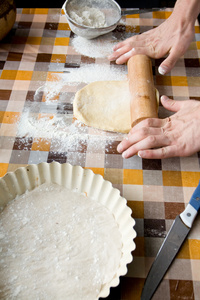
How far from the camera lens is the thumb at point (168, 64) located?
1504 millimetres

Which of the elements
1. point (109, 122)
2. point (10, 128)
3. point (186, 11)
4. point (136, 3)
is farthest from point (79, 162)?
point (136, 3)

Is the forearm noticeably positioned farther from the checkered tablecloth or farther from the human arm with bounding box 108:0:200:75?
the checkered tablecloth

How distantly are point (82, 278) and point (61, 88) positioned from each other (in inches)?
36.2

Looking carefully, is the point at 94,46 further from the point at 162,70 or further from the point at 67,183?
the point at 67,183

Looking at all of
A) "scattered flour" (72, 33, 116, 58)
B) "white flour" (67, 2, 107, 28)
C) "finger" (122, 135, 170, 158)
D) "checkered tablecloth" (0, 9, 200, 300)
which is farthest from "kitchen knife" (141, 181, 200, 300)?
"white flour" (67, 2, 107, 28)

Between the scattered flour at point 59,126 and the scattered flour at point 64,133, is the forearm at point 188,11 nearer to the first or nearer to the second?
the scattered flour at point 59,126

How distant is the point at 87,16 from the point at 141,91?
609 mm

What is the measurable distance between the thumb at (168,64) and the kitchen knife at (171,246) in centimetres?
68

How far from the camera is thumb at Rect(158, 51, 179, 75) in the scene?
1504 mm

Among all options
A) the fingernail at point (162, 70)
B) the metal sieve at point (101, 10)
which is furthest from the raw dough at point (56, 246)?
the metal sieve at point (101, 10)

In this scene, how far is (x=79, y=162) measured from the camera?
127cm

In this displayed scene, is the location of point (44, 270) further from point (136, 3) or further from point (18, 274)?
point (136, 3)

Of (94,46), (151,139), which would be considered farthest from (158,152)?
(94,46)

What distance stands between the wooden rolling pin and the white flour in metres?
0.35
